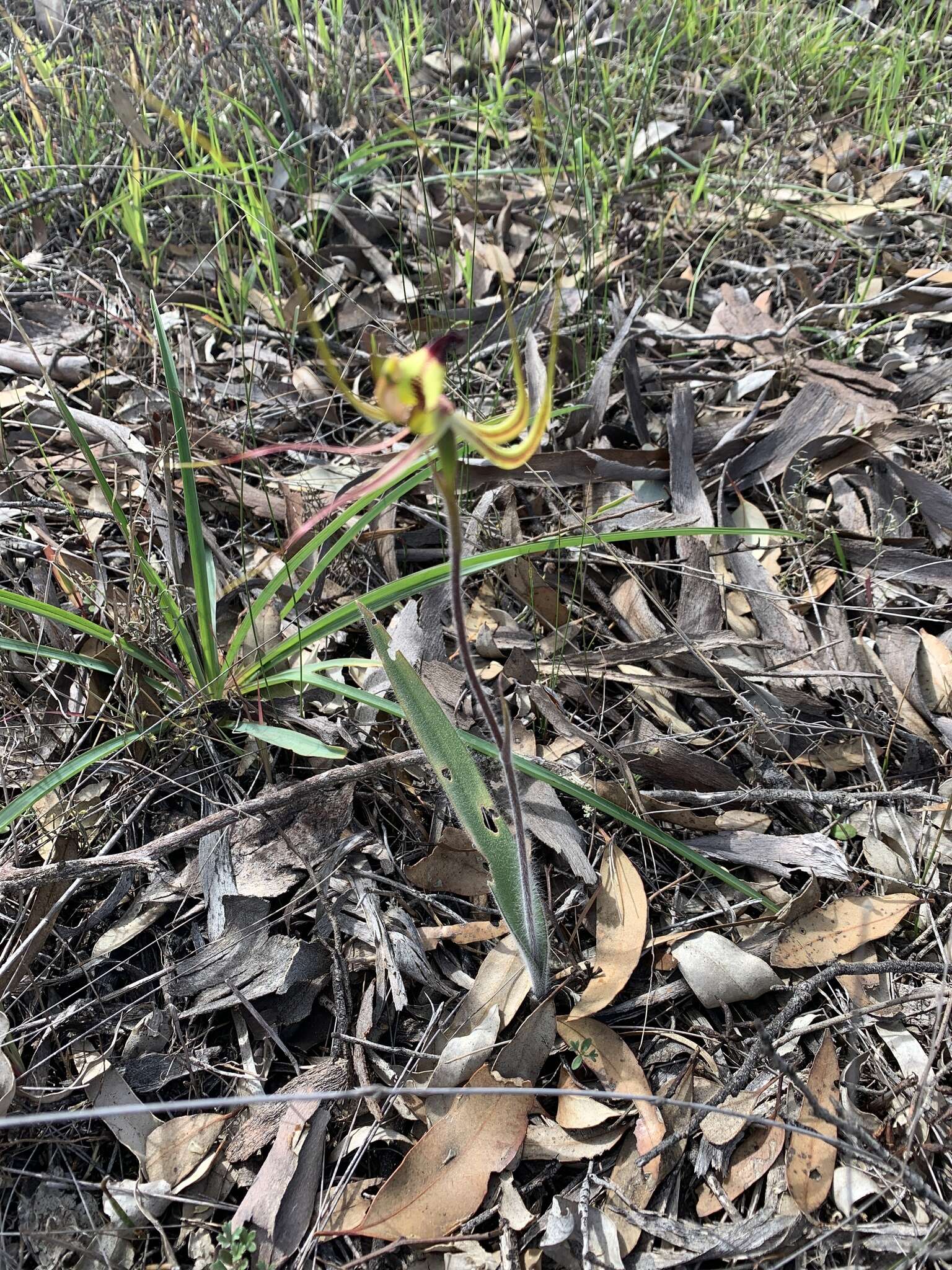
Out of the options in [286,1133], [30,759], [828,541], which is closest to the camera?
[286,1133]

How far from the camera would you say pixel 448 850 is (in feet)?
4.99

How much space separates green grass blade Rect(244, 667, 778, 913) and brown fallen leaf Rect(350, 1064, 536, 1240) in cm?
44

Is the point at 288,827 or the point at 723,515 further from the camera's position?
the point at 723,515

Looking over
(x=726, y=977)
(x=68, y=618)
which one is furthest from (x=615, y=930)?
(x=68, y=618)

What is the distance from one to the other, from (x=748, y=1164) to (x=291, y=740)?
94cm

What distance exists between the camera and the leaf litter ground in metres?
1.24

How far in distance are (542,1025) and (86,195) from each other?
255 centimetres

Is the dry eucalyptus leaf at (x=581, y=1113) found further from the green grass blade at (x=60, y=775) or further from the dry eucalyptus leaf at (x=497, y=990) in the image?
the green grass blade at (x=60, y=775)

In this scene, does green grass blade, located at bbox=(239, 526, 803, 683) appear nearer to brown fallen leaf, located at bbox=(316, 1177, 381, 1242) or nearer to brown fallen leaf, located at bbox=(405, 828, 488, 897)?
brown fallen leaf, located at bbox=(405, 828, 488, 897)

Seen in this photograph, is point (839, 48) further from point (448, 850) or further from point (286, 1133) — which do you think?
point (286, 1133)

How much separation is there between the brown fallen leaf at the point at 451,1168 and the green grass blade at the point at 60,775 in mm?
780

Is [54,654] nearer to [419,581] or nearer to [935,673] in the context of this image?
[419,581]

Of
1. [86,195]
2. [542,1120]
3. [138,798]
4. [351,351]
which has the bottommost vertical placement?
[542,1120]

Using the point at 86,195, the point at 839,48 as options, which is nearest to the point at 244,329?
the point at 86,195
